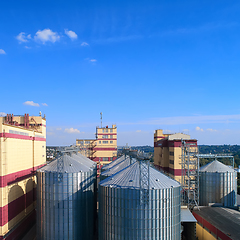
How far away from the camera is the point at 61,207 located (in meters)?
31.1

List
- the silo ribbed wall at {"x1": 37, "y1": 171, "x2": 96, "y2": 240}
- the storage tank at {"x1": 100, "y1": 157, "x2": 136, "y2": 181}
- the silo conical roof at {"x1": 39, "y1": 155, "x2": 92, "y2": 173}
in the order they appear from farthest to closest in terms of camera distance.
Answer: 1. the storage tank at {"x1": 100, "y1": 157, "x2": 136, "y2": 181}
2. the silo conical roof at {"x1": 39, "y1": 155, "x2": 92, "y2": 173}
3. the silo ribbed wall at {"x1": 37, "y1": 171, "x2": 96, "y2": 240}

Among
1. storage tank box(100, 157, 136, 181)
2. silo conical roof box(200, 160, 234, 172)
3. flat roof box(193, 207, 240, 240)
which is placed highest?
storage tank box(100, 157, 136, 181)

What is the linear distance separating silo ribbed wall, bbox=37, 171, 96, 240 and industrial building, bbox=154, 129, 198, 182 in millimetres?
25796

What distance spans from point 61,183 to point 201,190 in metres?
32.9

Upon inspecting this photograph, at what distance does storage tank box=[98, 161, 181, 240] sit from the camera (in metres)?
25.0

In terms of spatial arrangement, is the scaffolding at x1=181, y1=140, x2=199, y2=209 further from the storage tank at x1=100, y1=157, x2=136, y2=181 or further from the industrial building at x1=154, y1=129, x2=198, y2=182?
the storage tank at x1=100, y1=157, x2=136, y2=181

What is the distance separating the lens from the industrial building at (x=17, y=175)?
32938 mm

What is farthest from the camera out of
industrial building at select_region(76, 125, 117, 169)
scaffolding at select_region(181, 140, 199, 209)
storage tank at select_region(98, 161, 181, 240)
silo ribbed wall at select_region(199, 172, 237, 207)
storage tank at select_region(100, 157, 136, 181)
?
industrial building at select_region(76, 125, 117, 169)

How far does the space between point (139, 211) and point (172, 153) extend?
32607mm

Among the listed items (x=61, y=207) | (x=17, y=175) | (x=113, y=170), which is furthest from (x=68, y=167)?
(x=17, y=175)

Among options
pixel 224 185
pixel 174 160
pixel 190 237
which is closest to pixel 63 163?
pixel 190 237

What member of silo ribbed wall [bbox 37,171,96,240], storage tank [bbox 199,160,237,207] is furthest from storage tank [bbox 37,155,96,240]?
storage tank [bbox 199,160,237,207]

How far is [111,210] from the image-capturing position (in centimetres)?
2634

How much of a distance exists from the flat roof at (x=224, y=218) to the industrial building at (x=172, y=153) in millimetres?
9652
